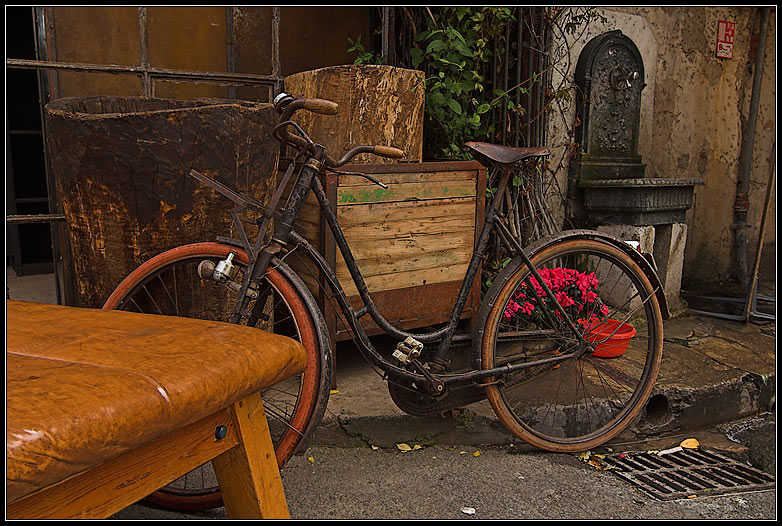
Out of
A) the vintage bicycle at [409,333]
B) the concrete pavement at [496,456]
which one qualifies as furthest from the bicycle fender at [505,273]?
the concrete pavement at [496,456]

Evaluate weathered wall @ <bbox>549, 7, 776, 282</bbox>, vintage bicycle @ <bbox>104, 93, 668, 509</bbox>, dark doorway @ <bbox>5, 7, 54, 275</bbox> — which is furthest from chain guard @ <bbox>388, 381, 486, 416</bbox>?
dark doorway @ <bbox>5, 7, 54, 275</bbox>

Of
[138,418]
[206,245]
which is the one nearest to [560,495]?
[206,245]

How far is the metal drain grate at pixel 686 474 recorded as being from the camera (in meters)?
2.53

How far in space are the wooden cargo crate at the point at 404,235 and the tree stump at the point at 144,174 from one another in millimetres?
447

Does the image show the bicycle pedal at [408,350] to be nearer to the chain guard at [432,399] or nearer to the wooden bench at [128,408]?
the chain guard at [432,399]

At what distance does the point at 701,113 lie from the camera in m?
5.33

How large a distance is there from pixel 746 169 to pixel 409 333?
4.30 meters

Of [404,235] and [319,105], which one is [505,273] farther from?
[319,105]

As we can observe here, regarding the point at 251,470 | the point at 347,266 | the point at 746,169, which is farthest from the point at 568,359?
the point at 746,169

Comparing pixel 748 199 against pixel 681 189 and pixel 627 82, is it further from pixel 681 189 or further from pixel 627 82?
pixel 627 82

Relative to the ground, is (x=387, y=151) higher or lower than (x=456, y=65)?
lower

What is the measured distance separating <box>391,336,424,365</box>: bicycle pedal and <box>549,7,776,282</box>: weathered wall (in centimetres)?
248

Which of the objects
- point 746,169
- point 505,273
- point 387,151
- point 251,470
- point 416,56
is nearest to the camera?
point 251,470

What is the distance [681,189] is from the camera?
4527 millimetres
